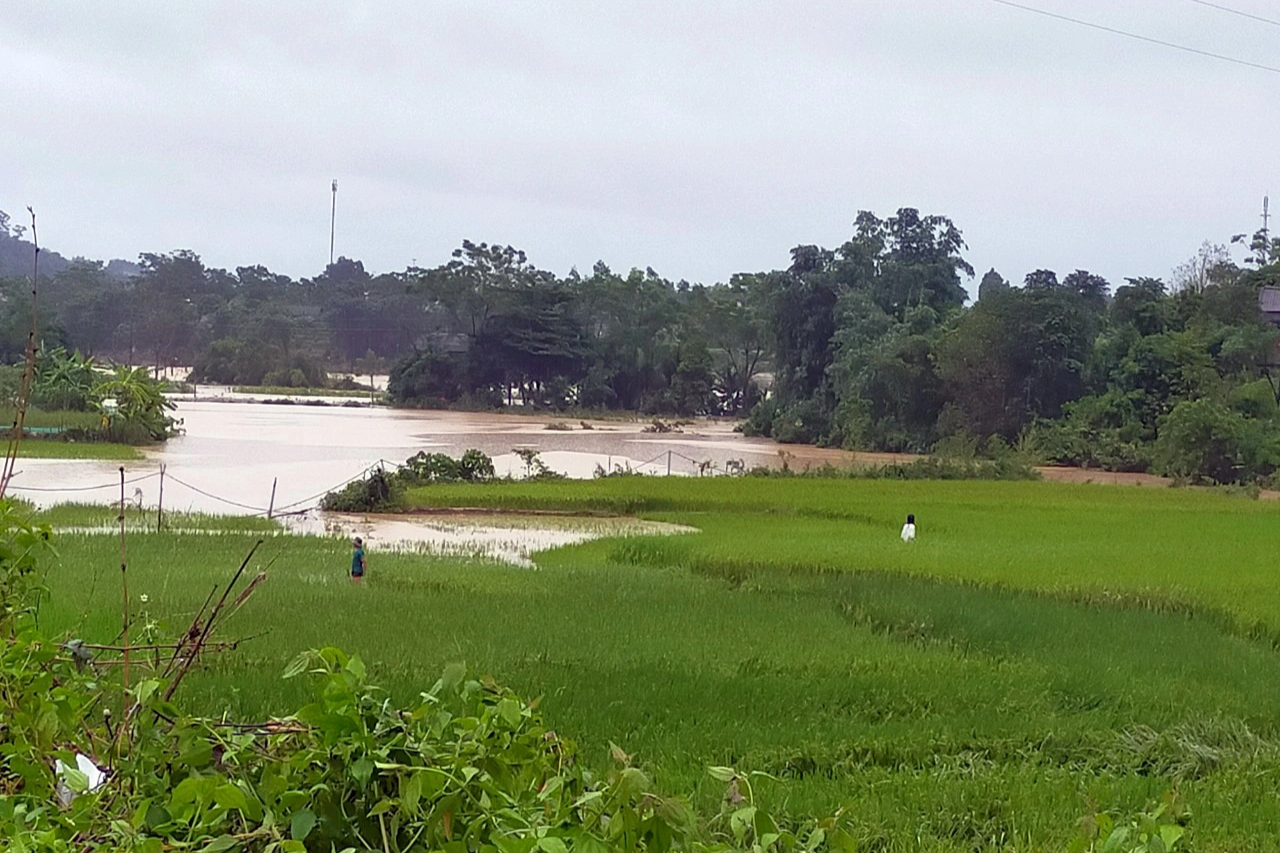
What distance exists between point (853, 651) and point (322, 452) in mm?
23014

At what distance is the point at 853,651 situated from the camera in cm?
720

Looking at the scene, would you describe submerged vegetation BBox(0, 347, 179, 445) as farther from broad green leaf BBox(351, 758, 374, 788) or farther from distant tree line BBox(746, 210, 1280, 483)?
broad green leaf BBox(351, 758, 374, 788)

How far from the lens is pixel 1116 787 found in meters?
4.58

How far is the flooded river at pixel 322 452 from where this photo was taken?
1931 centimetres

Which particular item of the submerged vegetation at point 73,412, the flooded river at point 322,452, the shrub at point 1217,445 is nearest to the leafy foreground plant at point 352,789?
the flooded river at point 322,452

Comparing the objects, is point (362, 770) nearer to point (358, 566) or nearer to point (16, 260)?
point (358, 566)

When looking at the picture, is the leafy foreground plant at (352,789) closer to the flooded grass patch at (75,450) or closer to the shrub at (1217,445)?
the flooded grass patch at (75,450)

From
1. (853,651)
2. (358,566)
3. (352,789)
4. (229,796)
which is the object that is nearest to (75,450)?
(358,566)

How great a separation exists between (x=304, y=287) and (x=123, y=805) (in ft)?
225

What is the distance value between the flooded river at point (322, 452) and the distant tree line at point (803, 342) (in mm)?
2366

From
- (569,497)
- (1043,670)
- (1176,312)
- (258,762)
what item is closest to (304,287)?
(1176,312)

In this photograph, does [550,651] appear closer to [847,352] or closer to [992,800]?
[992,800]

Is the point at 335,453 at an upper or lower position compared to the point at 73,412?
lower

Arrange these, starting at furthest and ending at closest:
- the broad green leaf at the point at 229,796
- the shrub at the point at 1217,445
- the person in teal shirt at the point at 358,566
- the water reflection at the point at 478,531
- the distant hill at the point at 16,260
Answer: the distant hill at the point at 16,260 < the shrub at the point at 1217,445 < the water reflection at the point at 478,531 < the person in teal shirt at the point at 358,566 < the broad green leaf at the point at 229,796
